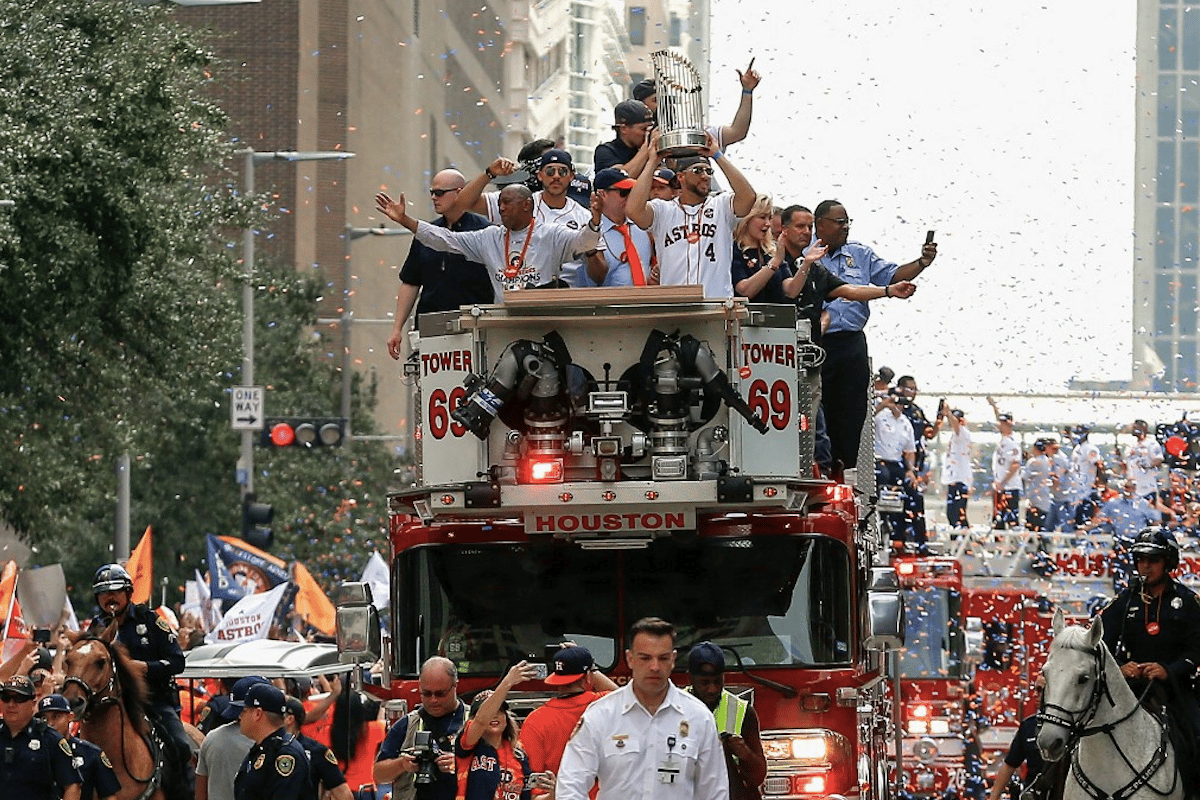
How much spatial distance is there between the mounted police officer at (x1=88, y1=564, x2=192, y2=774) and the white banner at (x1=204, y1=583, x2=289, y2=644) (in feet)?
27.0

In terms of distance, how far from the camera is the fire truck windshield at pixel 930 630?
1015 inches

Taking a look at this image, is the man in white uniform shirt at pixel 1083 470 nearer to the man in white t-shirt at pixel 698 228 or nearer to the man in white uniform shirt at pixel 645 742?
the man in white t-shirt at pixel 698 228

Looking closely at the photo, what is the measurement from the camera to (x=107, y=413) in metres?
28.1

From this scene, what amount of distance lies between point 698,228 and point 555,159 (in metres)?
1.00

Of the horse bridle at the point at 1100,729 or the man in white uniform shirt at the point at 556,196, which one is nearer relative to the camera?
the horse bridle at the point at 1100,729

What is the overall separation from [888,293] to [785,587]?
3720mm

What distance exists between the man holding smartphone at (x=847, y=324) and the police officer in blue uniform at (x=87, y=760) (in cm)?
540

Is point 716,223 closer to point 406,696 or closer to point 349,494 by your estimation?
point 406,696

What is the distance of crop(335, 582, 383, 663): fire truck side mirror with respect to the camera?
14.5 metres

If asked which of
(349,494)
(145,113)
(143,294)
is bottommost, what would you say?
(349,494)

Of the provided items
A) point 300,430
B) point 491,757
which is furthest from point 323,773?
point 300,430

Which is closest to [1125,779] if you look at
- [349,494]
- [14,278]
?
[14,278]

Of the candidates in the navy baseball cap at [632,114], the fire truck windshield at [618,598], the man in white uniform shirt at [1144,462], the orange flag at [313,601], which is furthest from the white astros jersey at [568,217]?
the man in white uniform shirt at [1144,462]

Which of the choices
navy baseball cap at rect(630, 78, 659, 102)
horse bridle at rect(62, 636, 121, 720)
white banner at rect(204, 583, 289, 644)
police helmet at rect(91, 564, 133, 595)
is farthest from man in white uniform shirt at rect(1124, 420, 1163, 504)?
horse bridle at rect(62, 636, 121, 720)
